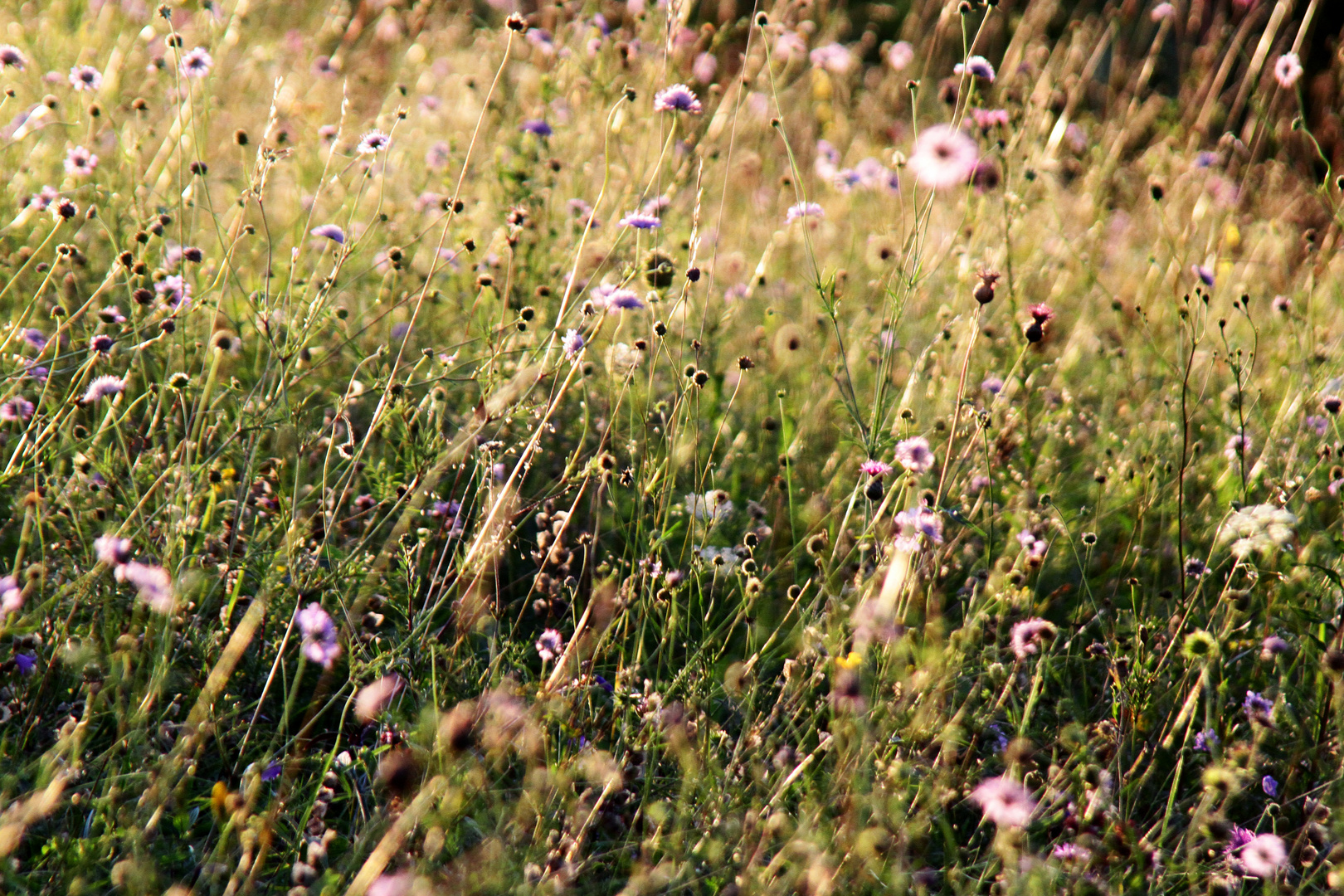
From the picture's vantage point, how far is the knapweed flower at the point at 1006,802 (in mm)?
1215

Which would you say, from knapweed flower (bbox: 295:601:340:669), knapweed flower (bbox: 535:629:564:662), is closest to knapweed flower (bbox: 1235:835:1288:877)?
knapweed flower (bbox: 535:629:564:662)

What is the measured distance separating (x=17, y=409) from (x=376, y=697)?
1.10 metres

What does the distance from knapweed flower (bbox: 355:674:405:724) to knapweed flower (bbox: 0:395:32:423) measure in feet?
2.63

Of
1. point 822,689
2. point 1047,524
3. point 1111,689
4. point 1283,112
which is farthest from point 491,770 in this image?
point 1283,112

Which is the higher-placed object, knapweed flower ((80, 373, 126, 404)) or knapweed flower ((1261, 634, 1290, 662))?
knapweed flower ((1261, 634, 1290, 662))

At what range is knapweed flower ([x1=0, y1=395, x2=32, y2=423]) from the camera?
1767 millimetres

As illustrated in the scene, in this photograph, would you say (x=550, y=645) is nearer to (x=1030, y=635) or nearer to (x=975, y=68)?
(x=1030, y=635)

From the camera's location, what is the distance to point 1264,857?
1.38m

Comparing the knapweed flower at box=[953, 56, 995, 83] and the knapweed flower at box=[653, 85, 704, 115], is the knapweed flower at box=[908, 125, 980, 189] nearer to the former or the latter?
the knapweed flower at box=[953, 56, 995, 83]

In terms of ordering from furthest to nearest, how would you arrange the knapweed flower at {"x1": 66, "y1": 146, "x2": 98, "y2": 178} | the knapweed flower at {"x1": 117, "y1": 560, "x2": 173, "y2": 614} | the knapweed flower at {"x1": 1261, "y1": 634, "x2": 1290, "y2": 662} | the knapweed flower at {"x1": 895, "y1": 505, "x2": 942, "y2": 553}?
the knapweed flower at {"x1": 66, "y1": 146, "x2": 98, "y2": 178}
the knapweed flower at {"x1": 1261, "y1": 634, "x2": 1290, "y2": 662}
the knapweed flower at {"x1": 895, "y1": 505, "x2": 942, "y2": 553}
the knapweed flower at {"x1": 117, "y1": 560, "x2": 173, "y2": 614}

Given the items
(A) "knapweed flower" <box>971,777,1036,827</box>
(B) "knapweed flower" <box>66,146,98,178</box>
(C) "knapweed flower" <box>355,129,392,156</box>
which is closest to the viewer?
(A) "knapweed flower" <box>971,777,1036,827</box>

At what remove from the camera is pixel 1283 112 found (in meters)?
5.11

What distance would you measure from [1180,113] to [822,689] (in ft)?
13.5

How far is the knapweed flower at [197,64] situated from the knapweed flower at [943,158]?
1681 mm
